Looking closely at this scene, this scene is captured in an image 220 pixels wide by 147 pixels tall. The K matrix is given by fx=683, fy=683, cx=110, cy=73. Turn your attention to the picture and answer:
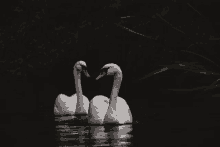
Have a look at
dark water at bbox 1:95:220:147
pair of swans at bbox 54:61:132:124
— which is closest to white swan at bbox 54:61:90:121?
dark water at bbox 1:95:220:147

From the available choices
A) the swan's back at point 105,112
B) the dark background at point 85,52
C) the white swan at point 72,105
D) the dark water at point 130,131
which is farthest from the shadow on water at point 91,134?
the dark background at point 85,52

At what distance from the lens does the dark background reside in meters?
20.7

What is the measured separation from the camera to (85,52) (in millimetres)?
25500

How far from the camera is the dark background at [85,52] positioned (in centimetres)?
2073

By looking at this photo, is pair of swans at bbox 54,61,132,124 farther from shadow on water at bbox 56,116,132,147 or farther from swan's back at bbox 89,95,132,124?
shadow on water at bbox 56,116,132,147

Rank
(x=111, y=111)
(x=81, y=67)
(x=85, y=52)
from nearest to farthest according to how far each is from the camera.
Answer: (x=111, y=111)
(x=81, y=67)
(x=85, y=52)

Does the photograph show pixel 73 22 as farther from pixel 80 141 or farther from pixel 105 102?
pixel 80 141

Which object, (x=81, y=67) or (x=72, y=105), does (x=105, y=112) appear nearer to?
(x=72, y=105)

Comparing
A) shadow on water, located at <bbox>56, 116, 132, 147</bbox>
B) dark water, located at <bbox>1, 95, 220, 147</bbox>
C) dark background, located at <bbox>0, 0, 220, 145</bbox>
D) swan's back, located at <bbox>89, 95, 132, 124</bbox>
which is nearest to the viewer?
shadow on water, located at <bbox>56, 116, 132, 147</bbox>

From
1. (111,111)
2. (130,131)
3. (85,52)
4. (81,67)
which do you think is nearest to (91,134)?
(130,131)

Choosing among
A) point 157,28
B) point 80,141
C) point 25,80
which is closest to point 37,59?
point 25,80

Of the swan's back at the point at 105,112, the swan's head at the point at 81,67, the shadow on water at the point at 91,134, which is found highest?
the swan's head at the point at 81,67

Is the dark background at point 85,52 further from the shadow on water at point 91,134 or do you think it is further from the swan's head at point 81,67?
the shadow on water at point 91,134

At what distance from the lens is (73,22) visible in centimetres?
2725
